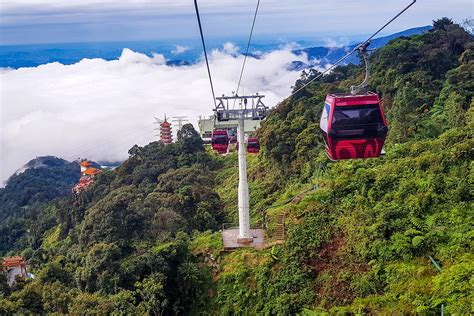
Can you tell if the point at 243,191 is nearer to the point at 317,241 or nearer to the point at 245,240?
the point at 245,240

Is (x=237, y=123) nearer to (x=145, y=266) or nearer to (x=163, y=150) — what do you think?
(x=145, y=266)

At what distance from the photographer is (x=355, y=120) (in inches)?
416

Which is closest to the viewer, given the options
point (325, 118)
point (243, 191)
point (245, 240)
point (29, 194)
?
point (325, 118)

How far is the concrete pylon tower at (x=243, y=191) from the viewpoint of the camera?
17453mm

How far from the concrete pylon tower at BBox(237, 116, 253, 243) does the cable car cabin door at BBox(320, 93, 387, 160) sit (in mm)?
6583

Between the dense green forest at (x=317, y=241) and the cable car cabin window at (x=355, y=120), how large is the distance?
4.20 m

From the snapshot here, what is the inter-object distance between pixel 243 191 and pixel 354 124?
7.83 metres

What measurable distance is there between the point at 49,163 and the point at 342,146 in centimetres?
8924

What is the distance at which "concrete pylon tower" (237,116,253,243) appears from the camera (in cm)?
1745

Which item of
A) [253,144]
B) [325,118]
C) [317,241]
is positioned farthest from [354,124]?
[253,144]

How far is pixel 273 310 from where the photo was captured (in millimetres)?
15172

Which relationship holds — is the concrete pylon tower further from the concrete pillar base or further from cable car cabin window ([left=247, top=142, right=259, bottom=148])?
cable car cabin window ([left=247, top=142, right=259, bottom=148])

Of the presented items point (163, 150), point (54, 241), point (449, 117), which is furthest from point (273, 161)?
point (54, 241)

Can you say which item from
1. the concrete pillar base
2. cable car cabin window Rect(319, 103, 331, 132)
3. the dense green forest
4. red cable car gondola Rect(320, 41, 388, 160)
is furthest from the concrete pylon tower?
red cable car gondola Rect(320, 41, 388, 160)
